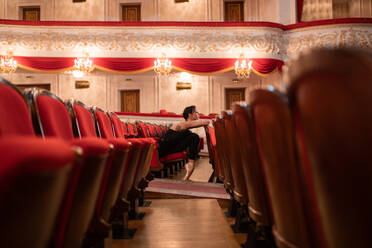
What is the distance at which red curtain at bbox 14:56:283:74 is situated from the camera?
3.55 m

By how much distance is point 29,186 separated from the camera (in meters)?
0.18

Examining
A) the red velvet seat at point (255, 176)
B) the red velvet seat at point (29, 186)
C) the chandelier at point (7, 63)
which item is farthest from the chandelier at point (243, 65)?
the red velvet seat at point (29, 186)

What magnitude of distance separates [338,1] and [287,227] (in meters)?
5.72

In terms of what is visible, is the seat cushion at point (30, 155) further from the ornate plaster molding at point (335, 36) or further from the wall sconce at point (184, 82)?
the wall sconce at point (184, 82)

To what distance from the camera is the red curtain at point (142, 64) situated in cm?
355

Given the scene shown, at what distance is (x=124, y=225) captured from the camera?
2.42 feet

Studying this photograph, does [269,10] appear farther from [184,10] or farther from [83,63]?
[83,63]

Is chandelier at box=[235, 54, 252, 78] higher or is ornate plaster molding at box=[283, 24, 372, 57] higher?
ornate plaster molding at box=[283, 24, 372, 57]

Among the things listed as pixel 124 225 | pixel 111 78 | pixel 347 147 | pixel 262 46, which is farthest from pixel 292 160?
pixel 111 78

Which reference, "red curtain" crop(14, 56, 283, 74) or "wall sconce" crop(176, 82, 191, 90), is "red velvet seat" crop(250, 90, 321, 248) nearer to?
"red curtain" crop(14, 56, 283, 74)

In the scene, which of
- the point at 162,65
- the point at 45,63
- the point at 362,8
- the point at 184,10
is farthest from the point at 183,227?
the point at 362,8

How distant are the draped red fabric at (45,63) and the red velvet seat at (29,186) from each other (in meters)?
3.60

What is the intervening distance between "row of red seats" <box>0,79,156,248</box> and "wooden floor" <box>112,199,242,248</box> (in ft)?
0.45

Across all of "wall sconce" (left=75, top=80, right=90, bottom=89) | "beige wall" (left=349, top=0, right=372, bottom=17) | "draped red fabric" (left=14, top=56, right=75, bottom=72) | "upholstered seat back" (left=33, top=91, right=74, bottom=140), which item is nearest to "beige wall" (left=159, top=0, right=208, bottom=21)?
"wall sconce" (left=75, top=80, right=90, bottom=89)
